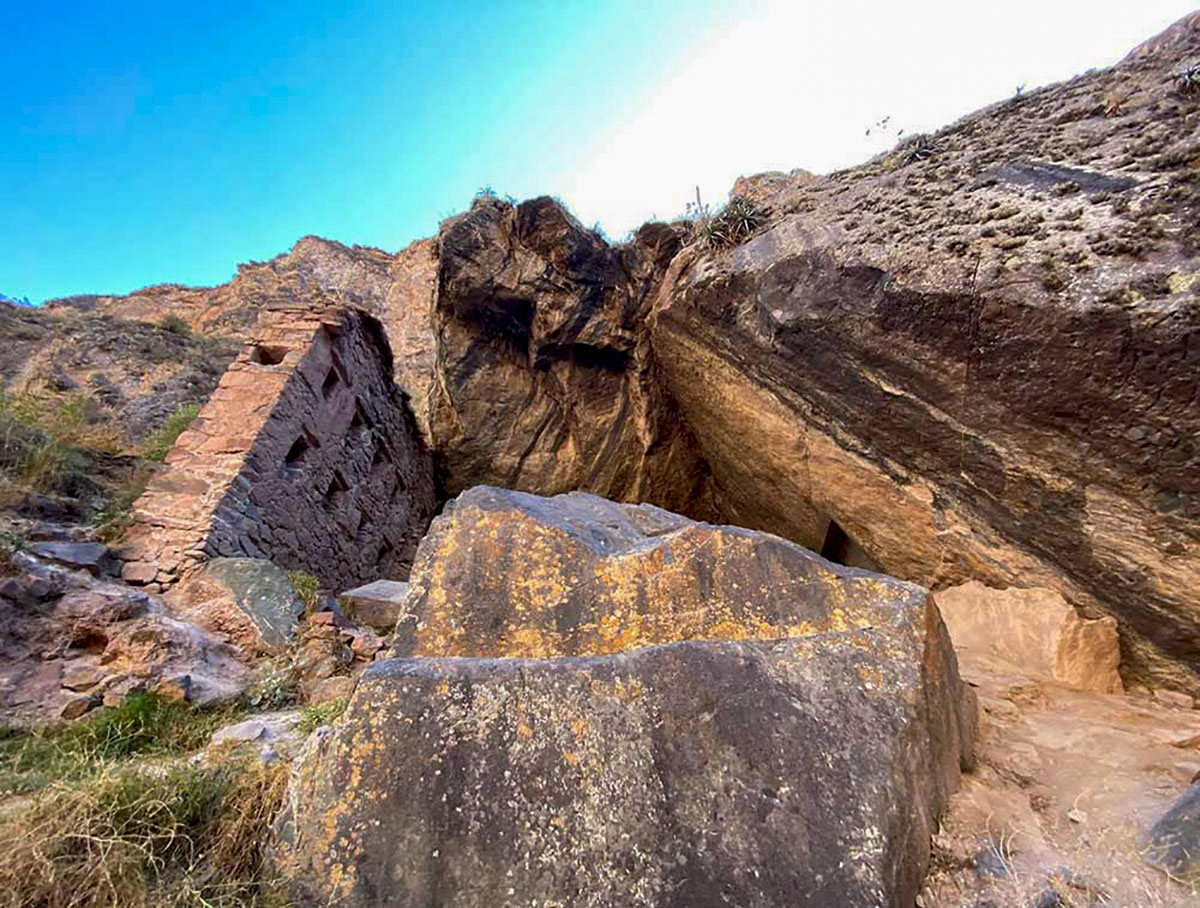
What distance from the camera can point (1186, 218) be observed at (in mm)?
2891

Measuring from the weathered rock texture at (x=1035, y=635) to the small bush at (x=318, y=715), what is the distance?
3.68 meters

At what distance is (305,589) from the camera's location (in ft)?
15.3

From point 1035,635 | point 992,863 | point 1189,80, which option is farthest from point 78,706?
point 1189,80

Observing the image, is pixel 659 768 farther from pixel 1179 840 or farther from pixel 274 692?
pixel 274 692

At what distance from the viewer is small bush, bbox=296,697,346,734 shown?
2.85 metres

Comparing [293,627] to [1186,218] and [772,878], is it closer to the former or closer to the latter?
[772,878]

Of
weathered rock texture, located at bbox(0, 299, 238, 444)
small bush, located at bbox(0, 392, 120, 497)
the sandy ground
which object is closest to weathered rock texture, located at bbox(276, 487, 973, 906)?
the sandy ground

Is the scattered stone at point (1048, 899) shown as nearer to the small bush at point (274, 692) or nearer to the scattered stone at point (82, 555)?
the small bush at point (274, 692)

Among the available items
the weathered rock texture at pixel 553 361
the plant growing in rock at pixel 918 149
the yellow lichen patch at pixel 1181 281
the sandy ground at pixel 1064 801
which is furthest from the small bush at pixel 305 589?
the plant growing in rock at pixel 918 149

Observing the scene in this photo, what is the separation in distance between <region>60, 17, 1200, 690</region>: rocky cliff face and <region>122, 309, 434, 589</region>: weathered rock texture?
1.11m

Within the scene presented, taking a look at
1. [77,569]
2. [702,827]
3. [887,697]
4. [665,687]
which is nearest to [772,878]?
[702,827]

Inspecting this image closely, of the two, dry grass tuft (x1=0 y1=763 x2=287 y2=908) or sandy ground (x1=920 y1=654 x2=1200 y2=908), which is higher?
dry grass tuft (x1=0 y1=763 x2=287 y2=908)

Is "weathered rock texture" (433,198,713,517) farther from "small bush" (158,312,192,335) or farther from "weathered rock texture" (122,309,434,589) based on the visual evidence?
"small bush" (158,312,192,335)

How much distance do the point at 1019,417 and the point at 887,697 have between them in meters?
2.22
